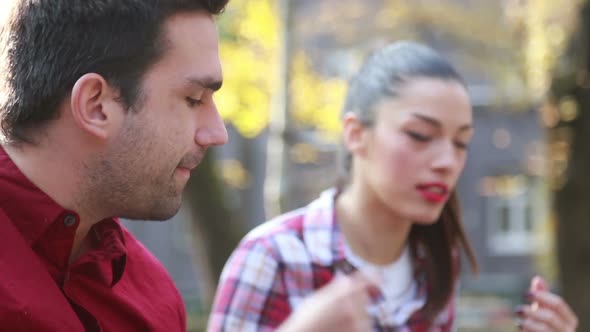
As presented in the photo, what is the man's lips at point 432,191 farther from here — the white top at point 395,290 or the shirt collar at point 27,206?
the shirt collar at point 27,206

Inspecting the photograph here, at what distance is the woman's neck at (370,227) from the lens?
122 inches

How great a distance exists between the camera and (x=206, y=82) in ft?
6.81

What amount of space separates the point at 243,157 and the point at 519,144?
20.3ft

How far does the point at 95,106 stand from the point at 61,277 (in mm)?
341

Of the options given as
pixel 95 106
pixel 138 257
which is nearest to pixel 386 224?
pixel 138 257

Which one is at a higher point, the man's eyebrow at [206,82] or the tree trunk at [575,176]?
the man's eyebrow at [206,82]

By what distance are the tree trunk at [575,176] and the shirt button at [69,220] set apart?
6944 millimetres

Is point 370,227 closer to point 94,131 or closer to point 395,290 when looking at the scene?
point 395,290

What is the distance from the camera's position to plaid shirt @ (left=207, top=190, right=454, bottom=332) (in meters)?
2.88

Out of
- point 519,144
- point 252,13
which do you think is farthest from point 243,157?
point 252,13

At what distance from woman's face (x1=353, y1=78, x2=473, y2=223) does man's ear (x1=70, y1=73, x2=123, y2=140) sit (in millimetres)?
1201

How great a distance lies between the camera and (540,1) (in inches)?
338

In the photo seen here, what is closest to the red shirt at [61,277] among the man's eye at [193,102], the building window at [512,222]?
the man's eye at [193,102]

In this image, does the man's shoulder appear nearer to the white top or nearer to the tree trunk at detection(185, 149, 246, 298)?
the white top
